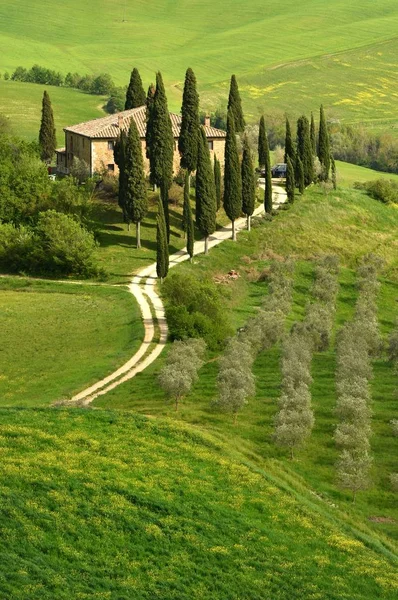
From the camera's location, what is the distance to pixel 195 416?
5516 cm

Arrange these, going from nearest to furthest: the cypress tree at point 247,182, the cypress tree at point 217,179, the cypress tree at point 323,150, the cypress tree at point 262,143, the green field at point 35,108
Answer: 1. the cypress tree at point 247,182
2. the cypress tree at point 217,179
3. the cypress tree at point 262,143
4. the cypress tree at point 323,150
5. the green field at point 35,108

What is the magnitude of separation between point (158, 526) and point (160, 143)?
60.4 m

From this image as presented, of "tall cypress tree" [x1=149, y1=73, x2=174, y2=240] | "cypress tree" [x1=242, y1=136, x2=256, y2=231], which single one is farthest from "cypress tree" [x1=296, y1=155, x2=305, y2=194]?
"tall cypress tree" [x1=149, y1=73, x2=174, y2=240]

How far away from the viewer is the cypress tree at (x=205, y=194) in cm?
9312

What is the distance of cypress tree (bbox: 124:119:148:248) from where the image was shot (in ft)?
303

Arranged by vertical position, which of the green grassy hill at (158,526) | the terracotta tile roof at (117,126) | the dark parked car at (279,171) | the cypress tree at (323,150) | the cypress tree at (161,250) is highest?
the terracotta tile roof at (117,126)

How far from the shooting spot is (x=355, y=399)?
55.2 m

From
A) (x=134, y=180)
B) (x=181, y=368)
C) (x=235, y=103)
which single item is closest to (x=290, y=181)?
(x=235, y=103)

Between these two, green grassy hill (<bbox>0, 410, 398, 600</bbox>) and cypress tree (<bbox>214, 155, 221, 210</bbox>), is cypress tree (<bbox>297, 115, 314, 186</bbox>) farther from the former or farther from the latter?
green grassy hill (<bbox>0, 410, 398, 600</bbox>)

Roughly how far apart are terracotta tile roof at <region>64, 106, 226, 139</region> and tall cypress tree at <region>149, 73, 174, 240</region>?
11057 mm

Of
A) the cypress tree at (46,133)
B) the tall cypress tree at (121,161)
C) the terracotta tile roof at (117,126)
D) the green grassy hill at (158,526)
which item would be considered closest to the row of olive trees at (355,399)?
the green grassy hill at (158,526)

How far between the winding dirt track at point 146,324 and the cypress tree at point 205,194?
2623mm

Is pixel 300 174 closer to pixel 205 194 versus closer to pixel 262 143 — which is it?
pixel 262 143

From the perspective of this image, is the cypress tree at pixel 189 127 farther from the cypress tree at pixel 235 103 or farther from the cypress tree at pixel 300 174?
the cypress tree at pixel 300 174
